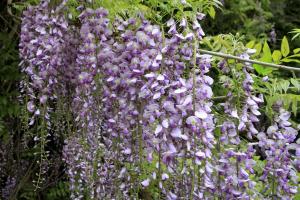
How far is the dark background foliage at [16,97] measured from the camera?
4.27 m

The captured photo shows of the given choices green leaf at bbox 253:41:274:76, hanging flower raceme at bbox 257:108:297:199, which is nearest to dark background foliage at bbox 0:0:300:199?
green leaf at bbox 253:41:274:76

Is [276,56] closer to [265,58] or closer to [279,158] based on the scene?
[265,58]

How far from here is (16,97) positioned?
4.20 metres

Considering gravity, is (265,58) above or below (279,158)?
above

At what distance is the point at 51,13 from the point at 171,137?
105cm

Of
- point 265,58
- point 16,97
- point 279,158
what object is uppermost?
point 265,58

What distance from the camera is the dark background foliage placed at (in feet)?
14.0

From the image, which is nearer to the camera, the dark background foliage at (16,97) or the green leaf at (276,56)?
the green leaf at (276,56)

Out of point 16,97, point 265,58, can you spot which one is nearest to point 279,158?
point 265,58

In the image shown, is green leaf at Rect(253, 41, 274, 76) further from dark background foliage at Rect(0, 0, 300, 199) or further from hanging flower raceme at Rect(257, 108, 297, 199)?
dark background foliage at Rect(0, 0, 300, 199)

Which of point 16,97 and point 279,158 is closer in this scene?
point 279,158

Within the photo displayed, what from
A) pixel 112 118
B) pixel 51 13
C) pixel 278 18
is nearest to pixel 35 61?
pixel 51 13

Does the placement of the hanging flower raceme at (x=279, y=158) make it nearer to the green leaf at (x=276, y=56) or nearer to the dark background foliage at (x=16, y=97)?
the green leaf at (x=276, y=56)

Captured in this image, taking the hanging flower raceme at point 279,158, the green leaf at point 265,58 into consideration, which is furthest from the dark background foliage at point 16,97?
the hanging flower raceme at point 279,158
